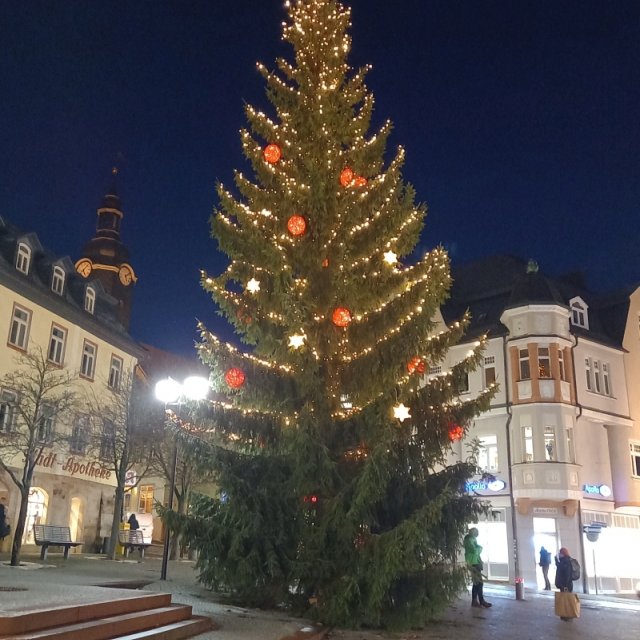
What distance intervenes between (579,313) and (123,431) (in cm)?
2217

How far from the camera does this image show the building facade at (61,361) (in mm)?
27953

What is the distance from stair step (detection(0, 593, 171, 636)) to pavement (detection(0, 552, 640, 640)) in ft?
0.95

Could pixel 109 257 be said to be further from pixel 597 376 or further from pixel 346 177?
pixel 346 177

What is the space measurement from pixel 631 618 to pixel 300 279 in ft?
37.3

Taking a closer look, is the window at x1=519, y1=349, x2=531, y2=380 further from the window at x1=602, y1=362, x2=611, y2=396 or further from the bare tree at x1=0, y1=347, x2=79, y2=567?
the bare tree at x1=0, y1=347, x2=79, y2=567

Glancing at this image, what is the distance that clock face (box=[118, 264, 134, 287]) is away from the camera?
60.8 meters

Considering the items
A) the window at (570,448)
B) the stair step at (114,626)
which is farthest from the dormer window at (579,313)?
the stair step at (114,626)

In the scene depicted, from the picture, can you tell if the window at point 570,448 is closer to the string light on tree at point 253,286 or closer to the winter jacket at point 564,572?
the winter jacket at point 564,572

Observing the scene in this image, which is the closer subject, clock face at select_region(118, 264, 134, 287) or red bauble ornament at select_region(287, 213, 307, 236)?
red bauble ornament at select_region(287, 213, 307, 236)

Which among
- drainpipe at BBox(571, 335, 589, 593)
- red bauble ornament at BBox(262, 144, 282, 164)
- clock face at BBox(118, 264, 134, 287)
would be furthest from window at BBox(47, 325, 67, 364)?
clock face at BBox(118, 264, 134, 287)

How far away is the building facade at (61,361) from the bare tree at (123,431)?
631mm

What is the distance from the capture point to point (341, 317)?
13.9 meters

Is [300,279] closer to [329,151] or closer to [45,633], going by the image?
[329,151]

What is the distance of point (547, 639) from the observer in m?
13.1
